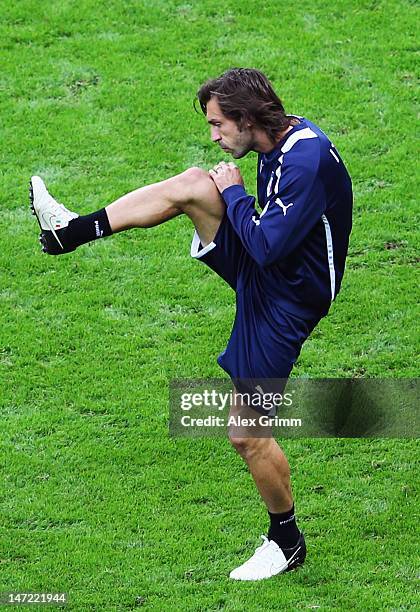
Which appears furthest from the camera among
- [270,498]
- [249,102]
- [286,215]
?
[270,498]

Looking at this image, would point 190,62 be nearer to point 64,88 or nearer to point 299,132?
point 64,88

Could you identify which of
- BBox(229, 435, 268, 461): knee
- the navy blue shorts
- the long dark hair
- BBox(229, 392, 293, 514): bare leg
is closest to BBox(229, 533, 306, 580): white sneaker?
BBox(229, 392, 293, 514): bare leg

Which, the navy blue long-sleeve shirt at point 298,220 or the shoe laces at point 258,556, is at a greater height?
the navy blue long-sleeve shirt at point 298,220

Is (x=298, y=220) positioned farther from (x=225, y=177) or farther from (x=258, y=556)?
(x=258, y=556)

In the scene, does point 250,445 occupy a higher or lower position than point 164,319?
higher

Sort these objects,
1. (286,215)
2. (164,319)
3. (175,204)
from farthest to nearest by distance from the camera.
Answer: (164,319)
(175,204)
(286,215)

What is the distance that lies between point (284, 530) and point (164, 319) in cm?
260

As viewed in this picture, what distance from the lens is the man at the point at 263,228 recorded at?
6.25 metres

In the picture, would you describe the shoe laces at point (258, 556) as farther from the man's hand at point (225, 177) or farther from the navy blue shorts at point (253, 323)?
the man's hand at point (225, 177)

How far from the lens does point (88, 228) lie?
21.7 ft

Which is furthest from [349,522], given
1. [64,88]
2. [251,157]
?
[64,88]

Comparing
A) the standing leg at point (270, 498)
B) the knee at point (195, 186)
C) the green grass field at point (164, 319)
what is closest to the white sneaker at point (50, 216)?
the knee at point (195, 186)

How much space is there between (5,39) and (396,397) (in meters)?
5.51

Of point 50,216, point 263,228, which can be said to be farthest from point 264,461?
point 50,216
